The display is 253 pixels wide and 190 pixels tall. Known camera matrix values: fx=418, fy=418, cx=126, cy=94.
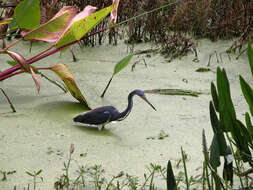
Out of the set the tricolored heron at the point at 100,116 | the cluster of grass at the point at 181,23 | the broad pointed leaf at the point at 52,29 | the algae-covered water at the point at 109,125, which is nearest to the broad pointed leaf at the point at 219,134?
the algae-covered water at the point at 109,125

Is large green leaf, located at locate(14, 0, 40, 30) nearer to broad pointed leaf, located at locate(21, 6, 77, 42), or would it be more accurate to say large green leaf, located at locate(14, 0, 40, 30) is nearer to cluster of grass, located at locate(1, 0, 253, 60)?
broad pointed leaf, located at locate(21, 6, 77, 42)

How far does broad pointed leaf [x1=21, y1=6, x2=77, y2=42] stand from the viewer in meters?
2.11

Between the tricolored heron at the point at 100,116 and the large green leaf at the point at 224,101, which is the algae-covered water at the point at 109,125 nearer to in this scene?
the tricolored heron at the point at 100,116

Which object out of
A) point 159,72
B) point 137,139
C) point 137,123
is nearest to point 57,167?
point 137,139

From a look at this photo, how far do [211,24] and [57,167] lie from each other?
3.17 meters

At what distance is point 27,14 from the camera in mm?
2031

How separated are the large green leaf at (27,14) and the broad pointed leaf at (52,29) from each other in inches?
1.4

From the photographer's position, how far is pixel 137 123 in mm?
2387

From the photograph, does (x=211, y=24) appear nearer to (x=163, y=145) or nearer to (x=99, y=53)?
(x=99, y=53)

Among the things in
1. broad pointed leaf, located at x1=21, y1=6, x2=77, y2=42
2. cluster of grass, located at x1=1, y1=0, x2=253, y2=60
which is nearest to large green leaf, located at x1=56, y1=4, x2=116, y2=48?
broad pointed leaf, located at x1=21, y1=6, x2=77, y2=42

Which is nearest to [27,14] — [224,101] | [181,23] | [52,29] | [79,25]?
[52,29]

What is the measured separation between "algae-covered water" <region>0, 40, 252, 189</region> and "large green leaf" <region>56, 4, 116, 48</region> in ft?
1.56

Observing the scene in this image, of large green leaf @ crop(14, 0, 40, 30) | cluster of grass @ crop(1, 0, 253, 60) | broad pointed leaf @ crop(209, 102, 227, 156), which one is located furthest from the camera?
cluster of grass @ crop(1, 0, 253, 60)

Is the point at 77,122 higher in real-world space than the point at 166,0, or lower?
lower
